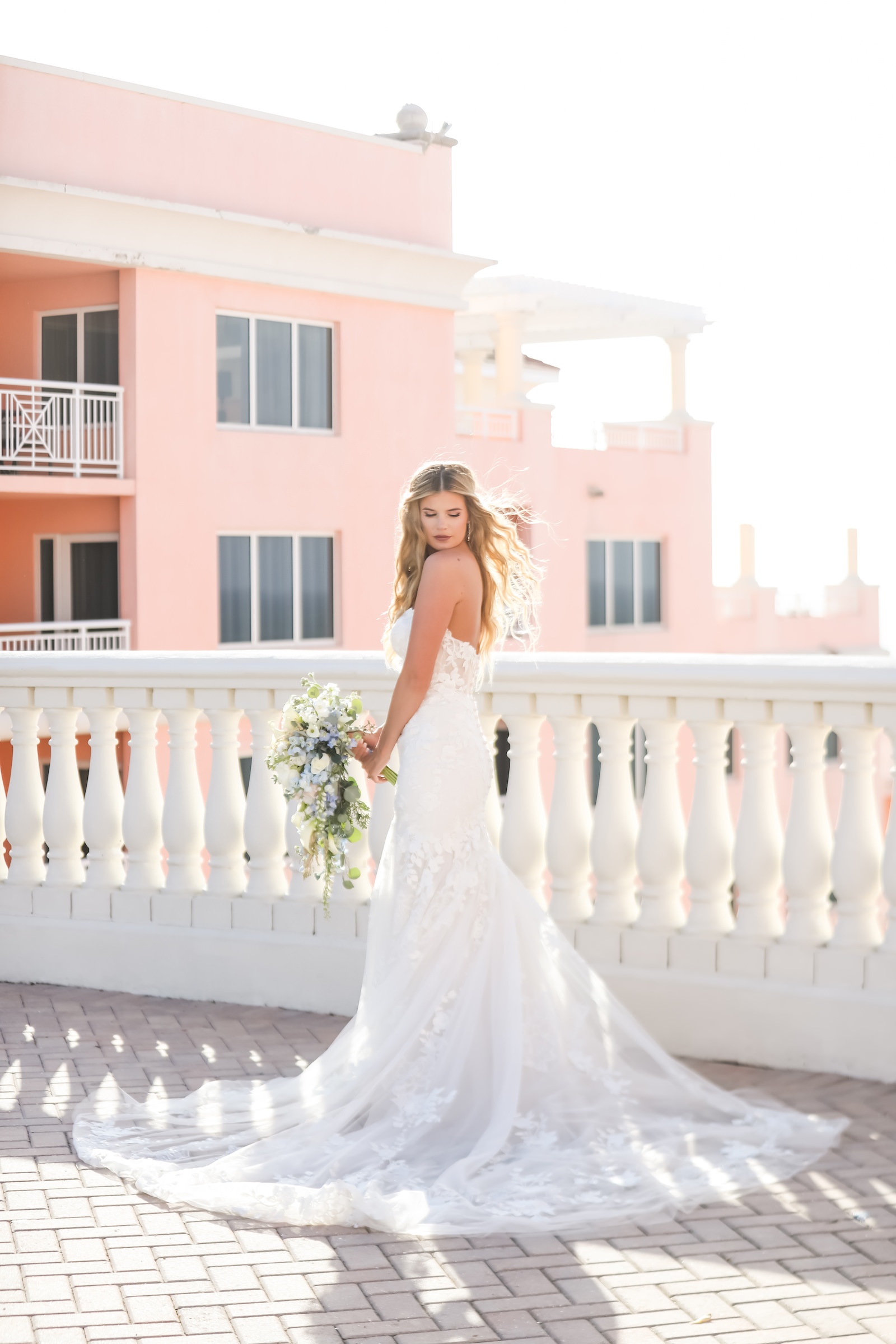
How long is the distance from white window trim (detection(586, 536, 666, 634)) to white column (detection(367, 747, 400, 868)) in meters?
26.3

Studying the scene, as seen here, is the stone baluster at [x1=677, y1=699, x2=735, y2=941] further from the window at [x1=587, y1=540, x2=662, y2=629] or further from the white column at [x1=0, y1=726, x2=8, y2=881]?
the window at [x1=587, y1=540, x2=662, y2=629]

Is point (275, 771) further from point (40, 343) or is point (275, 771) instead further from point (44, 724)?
point (40, 343)

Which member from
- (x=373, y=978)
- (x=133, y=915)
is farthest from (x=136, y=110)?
(x=373, y=978)

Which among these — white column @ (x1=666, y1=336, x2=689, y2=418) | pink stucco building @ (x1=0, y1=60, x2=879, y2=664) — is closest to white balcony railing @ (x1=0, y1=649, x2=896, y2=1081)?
pink stucco building @ (x1=0, y1=60, x2=879, y2=664)

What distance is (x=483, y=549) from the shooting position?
4.71 meters

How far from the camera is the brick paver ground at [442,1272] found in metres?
3.41

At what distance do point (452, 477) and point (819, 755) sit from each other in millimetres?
1609

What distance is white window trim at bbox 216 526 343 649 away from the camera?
24625 millimetres

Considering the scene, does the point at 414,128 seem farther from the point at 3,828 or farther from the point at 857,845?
the point at 857,845

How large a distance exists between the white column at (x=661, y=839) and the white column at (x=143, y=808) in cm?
197

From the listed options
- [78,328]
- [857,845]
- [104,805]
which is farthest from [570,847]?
[78,328]

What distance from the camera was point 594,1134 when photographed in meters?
4.45

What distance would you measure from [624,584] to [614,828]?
92.8 feet

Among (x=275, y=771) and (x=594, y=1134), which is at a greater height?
(x=275, y=771)
